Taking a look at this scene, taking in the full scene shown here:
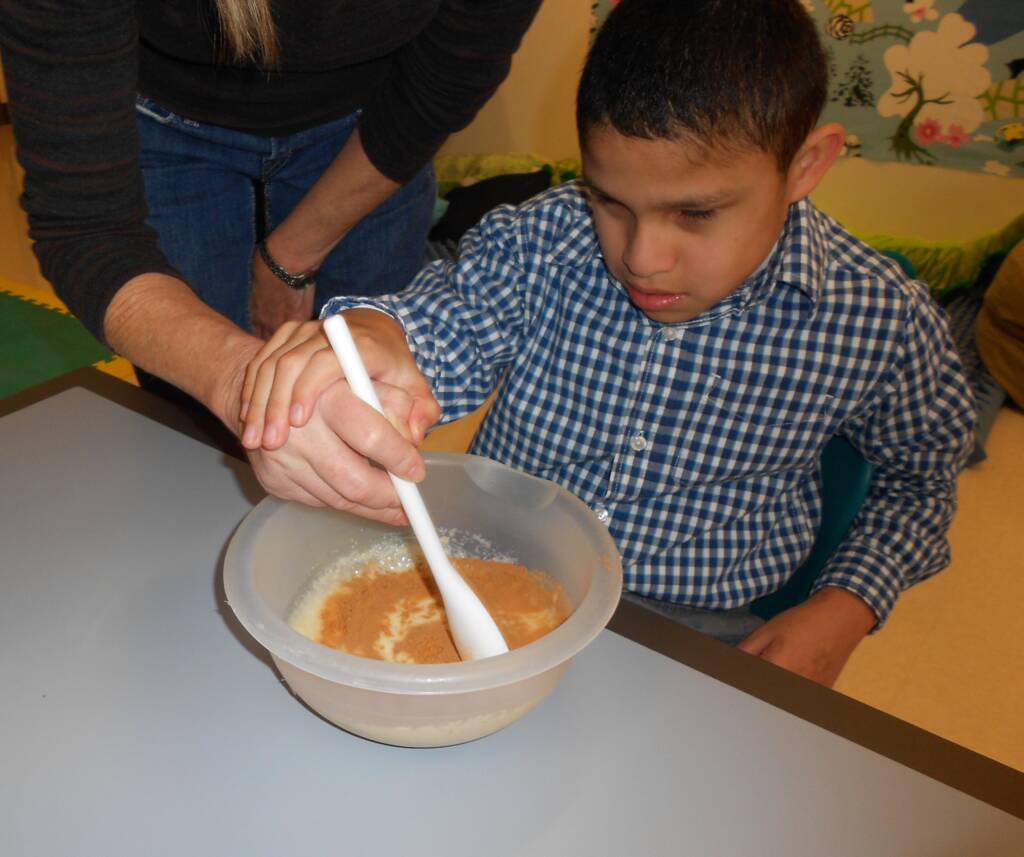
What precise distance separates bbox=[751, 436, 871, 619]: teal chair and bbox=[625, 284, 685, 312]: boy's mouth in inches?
10.6

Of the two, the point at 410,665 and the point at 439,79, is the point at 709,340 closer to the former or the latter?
the point at 439,79

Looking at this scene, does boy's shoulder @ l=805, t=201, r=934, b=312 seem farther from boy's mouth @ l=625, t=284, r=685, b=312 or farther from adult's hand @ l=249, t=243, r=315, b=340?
adult's hand @ l=249, t=243, r=315, b=340

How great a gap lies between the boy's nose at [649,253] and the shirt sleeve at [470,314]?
223mm

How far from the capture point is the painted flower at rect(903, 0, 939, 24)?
2.48m

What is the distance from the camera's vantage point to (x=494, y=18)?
981mm

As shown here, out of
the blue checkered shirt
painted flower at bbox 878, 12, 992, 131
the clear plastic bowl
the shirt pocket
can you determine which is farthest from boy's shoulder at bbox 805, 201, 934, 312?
painted flower at bbox 878, 12, 992, 131

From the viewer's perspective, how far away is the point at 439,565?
683 mm

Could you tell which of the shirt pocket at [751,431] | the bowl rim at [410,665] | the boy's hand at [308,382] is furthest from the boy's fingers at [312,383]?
the shirt pocket at [751,431]

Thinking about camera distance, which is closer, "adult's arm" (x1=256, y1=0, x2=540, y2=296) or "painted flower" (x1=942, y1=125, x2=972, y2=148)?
"adult's arm" (x1=256, y1=0, x2=540, y2=296)

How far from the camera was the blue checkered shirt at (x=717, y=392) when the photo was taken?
969mm

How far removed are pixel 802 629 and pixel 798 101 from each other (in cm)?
51

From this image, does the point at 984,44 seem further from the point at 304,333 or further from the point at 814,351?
the point at 304,333

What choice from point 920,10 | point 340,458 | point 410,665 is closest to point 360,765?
point 410,665

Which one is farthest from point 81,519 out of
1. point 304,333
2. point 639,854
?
point 639,854
